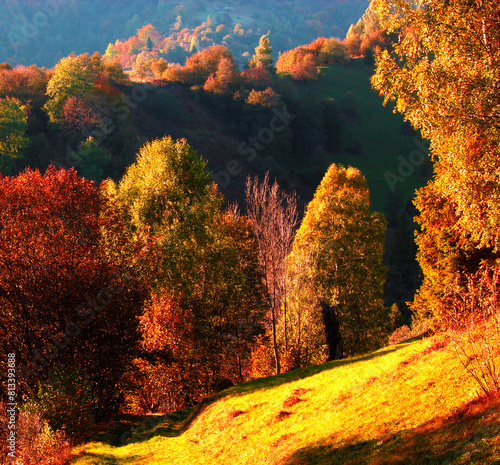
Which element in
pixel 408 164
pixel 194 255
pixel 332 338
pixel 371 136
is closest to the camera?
pixel 332 338

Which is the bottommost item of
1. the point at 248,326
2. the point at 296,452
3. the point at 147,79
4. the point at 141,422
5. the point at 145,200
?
the point at 296,452

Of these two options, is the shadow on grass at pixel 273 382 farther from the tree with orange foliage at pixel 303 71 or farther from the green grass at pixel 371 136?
the tree with orange foliage at pixel 303 71

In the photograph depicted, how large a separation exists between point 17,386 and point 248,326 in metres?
18.6

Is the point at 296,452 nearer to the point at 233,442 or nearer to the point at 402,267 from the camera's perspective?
the point at 233,442

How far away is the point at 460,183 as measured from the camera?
15930mm

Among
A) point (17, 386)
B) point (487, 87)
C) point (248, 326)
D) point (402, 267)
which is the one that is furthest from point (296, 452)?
point (402, 267)

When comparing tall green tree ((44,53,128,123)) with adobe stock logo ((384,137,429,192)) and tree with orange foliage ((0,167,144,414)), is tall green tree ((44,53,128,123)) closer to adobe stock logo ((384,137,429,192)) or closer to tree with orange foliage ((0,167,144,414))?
tree with orange foliage ((0,167,144,414))

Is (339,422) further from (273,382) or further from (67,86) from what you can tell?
(67,86)

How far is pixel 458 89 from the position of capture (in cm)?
1627

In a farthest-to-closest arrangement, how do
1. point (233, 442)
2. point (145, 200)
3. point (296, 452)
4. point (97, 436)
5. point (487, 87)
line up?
point (145, 200), point (97, 436), point (233, 442), point (487, 87), point (296, 452)

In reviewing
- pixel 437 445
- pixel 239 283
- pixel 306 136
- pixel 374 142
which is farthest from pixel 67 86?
pixel 437 445

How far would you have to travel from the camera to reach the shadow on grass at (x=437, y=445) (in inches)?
360

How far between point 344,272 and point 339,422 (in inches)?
903

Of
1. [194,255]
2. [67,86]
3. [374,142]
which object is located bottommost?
[194,255]
